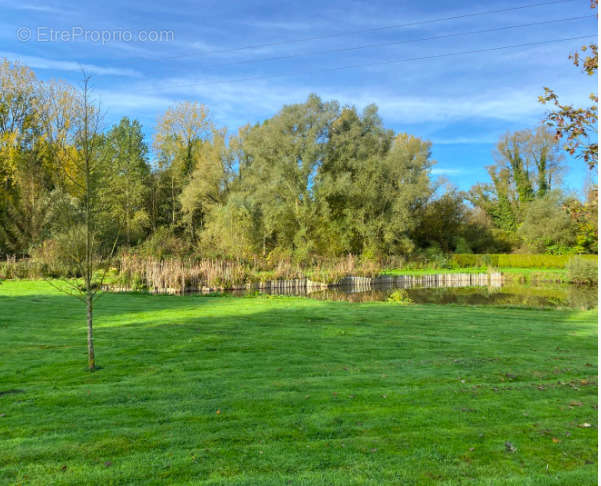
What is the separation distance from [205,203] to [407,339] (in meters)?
26.8

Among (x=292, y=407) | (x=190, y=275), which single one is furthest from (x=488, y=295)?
(x=292, y=407)

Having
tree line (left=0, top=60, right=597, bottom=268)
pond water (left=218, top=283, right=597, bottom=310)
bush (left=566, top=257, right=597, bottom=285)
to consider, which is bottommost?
pond water (left=218, top=283, right=597, bottom=310)

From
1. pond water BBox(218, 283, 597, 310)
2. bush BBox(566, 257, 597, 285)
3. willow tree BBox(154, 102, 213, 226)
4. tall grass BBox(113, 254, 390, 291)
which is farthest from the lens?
willow tree BBox(154, 102, 213, 226)

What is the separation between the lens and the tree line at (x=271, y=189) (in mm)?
25609

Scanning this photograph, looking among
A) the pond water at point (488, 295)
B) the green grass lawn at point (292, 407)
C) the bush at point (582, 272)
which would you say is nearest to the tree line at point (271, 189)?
the bush at point (582, 272)

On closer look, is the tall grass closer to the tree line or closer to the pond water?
the pond water

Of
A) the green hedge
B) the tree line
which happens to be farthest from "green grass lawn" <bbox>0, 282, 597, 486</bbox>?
the green hedge

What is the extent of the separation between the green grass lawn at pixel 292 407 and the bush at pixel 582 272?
15.8 metres

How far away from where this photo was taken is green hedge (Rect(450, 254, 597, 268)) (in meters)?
28.6

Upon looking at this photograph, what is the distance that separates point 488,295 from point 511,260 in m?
14.2

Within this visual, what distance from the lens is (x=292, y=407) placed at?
395 centimetres

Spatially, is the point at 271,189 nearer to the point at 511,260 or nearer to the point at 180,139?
the point at 180,139

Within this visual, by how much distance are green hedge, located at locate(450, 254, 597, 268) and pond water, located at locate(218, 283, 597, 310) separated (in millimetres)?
8953

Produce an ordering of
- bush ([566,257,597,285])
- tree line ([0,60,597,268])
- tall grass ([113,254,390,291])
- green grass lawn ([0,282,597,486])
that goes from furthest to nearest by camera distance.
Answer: tree line ([0,60,597,268])
bush ([566,257,597,285])
tall grass ([113,254,390,291])
green grass lawn ([0,282,597,486])
